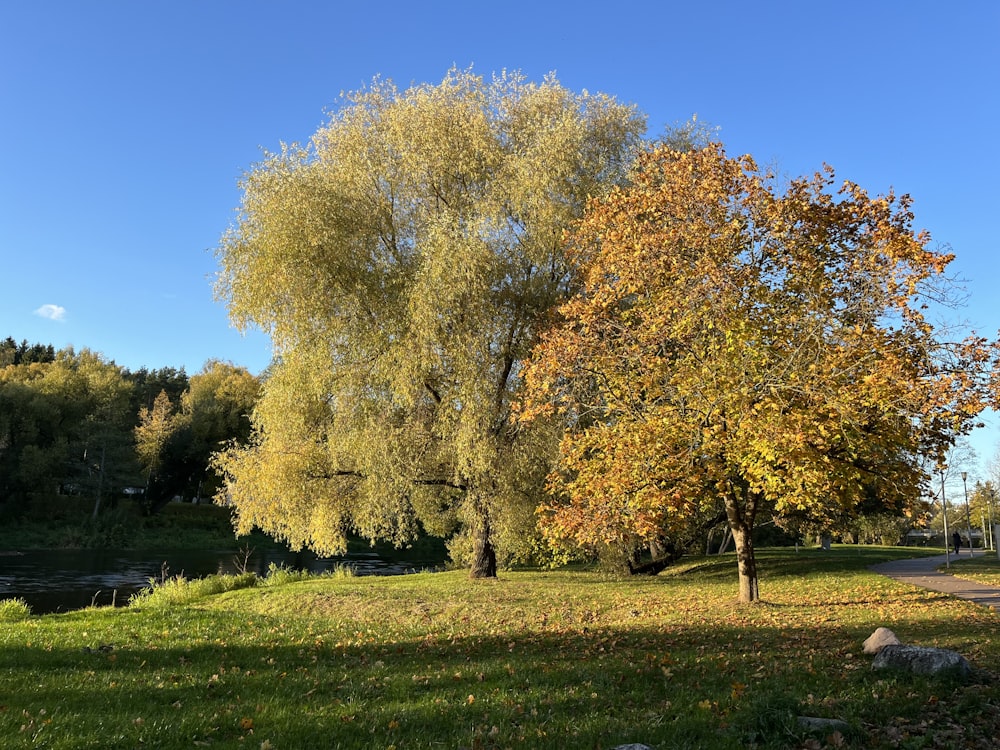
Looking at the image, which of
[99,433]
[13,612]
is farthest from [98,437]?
[13,612]

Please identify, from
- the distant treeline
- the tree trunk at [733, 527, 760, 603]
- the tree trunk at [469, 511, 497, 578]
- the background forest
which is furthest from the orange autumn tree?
the distant treeline

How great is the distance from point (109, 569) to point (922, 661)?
35871mm

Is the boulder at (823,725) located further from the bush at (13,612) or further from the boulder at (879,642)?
the bush at (13,612)

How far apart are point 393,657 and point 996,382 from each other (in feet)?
34.4

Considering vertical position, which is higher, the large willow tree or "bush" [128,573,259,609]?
the large willow tree

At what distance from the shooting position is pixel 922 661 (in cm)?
704

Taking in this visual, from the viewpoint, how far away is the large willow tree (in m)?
18.7

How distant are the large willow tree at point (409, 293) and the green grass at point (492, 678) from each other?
5.73 metres

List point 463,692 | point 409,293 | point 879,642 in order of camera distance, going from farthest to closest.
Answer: point 409,293
point 879,642
point 463,692

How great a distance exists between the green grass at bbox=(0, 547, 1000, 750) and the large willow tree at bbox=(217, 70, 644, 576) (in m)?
5.73

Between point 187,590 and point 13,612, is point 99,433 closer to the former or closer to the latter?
point 187,590

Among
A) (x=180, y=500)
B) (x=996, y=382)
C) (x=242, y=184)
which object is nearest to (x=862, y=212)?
(x=996, y=382)

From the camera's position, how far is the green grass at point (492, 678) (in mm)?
5375

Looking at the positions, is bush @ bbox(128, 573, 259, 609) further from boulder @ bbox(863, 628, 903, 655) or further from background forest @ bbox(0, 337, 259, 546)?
background forest @ bbox(0, 337, 259, 546)
